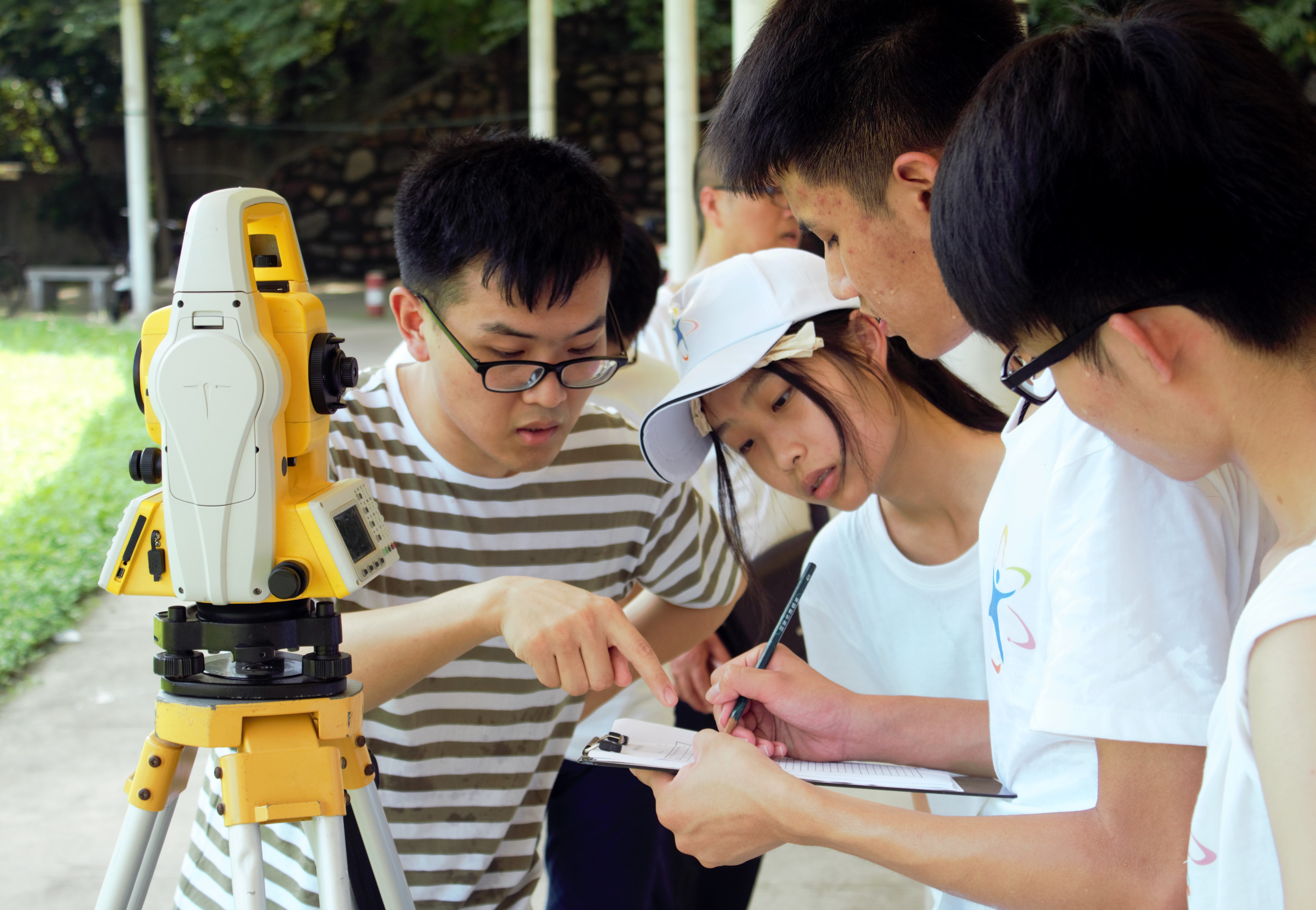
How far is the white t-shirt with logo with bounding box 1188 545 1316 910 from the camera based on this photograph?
753mm

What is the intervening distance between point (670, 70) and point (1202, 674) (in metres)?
6.03

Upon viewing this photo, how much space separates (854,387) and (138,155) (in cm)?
984

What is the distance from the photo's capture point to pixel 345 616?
1.43m

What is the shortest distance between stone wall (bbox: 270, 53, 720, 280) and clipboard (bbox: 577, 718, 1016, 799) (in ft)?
40.2

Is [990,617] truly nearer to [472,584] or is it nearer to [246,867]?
[472,584]

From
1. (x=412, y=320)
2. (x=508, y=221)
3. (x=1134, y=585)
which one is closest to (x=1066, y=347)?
(x=1134, y=585)

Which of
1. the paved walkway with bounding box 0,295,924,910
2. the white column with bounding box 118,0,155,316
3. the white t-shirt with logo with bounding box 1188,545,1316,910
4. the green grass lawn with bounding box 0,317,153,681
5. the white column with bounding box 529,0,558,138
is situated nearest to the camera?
the white t-shirt with logo with bounding box 1188,545,1316,910

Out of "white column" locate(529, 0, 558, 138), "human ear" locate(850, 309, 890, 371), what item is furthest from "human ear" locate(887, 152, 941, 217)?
"white column" locate(529, 0, 558, 138)

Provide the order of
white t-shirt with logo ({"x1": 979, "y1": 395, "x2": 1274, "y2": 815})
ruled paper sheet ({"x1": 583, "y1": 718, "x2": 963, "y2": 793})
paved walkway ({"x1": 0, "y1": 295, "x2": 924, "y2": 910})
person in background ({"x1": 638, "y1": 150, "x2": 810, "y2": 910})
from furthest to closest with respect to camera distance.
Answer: paved walkway ({"x1": 0, "y1": 295, "x2": 924, "y2": 910}) → person in background ({"x1": 638, "y1": 150, "x2": 810, "y2": 910}) → ruled paper sheet ({"x1": 583, "y1": 718, "x2": 963, "y2": 793}) → white t-shirt with logo ({"x1": 979, "y1": 395, "x2": 1274, "y2": 815})

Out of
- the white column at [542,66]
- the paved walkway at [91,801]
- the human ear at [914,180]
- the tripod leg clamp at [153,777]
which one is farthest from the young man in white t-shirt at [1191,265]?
the white column at [542,66]

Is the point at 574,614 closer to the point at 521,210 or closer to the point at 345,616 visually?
the point at 345,616

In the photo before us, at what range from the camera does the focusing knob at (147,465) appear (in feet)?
3.45

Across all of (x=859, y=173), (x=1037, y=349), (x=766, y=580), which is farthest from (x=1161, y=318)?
(x=766, y=580)

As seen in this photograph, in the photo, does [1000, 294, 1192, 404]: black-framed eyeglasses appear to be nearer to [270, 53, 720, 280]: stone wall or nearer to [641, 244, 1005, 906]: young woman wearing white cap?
[641, 244, 1005, 906]: young woman wearing white cap
